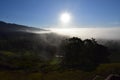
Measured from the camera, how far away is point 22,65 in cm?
10444

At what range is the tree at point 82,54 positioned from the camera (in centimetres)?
10625

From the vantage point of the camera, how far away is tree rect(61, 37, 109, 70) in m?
106

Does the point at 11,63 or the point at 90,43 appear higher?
the point at 90,43

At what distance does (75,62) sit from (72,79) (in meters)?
38.5

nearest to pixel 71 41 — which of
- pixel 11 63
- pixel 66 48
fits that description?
pixel 66 48

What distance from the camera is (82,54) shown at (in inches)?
4437

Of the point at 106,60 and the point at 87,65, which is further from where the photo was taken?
the point at 106,60

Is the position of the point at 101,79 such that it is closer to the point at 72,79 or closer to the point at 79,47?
the point at 72,79

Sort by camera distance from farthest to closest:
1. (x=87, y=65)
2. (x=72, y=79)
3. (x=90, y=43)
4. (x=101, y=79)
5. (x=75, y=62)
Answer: (x=90, y=43) → (x=75, y=62) → (x=87, y=65) → (x=72, y=79) → (x=101, y=79)

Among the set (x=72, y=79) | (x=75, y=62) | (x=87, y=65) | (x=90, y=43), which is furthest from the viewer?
(x=90, y=43)

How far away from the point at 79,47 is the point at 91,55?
26.8 ft

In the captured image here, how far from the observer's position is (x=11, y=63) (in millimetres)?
110812

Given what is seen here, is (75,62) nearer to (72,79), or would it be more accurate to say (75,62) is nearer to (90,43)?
(90,43)

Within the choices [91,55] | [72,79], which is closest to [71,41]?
[91,55]
